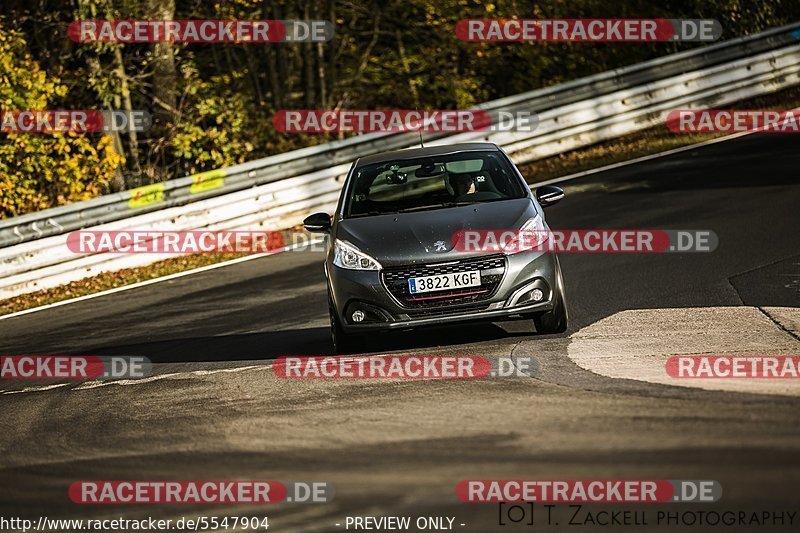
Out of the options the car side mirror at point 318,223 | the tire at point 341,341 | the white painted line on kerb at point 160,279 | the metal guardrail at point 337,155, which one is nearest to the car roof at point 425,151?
the car side mirror at point 318,223

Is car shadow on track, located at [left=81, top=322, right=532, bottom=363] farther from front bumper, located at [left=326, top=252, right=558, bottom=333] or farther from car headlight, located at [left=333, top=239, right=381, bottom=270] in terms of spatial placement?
car headlight, located at [left=333, top=239, right=381, bottom=270]

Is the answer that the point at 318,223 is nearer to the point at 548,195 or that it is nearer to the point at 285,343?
Answer: the point at 285,343

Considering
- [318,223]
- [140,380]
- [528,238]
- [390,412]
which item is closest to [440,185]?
[318,223]

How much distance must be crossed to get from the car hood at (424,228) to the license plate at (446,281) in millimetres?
128

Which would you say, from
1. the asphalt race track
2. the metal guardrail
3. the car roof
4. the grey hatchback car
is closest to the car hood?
the grey hatchback car

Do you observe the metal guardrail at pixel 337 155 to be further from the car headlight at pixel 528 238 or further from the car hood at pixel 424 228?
the car headlight at pixel 528 238

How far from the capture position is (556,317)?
31.1ft

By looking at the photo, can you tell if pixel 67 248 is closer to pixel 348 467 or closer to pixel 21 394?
pixel 21 394

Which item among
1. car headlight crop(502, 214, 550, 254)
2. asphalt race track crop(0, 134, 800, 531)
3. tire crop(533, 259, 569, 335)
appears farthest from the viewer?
tire crop(533, 259, 569, 335)

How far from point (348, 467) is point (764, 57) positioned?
58.2 ft

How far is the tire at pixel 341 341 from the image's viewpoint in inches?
380

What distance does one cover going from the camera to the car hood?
916cm

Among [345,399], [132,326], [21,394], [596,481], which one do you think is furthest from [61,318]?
[596,481]

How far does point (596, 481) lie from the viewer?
5512 millimetres
